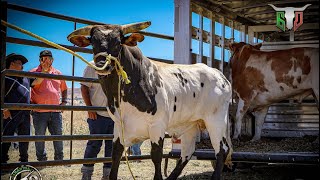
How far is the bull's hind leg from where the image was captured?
5723 millimetres

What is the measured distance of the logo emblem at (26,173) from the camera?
4891 millimetres

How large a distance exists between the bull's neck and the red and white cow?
2838 mm

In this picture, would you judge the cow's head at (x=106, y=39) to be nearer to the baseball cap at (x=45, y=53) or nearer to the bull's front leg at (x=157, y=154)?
the bull's front leg at (x=157, y=154)

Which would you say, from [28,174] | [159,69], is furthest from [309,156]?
[28,174]

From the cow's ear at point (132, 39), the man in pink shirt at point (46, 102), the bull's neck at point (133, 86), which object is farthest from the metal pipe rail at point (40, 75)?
the man in pink shirt at point (46, 102)

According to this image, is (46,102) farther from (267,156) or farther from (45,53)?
(267,156)

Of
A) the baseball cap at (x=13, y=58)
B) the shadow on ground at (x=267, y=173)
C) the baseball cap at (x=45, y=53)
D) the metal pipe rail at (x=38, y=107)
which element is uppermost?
the baseball cap at (x=45, y=53)

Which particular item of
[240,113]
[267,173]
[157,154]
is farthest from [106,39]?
[267,173]

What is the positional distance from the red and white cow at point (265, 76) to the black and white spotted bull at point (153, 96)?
1.63 meters

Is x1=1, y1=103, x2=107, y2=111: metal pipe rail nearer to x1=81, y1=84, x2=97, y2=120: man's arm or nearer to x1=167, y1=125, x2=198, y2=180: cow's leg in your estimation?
x1=81, y1=84, x2=97, y2=120: man's arm

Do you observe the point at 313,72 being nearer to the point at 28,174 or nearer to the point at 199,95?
the point at 199,95

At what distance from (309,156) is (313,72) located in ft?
4.83

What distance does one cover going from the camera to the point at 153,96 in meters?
4.89

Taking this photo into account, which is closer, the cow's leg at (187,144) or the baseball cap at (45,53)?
the cow's leg at (187,144)
